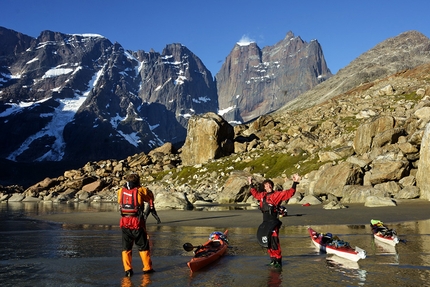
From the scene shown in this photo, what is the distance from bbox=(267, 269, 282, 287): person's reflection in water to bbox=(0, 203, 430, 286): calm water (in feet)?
0.09

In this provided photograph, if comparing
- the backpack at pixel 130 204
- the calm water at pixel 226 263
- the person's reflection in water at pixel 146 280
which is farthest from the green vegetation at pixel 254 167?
the person's reflection in water at pixel 146 280

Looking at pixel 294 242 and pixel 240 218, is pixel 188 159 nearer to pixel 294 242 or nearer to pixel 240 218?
pixel 240 218

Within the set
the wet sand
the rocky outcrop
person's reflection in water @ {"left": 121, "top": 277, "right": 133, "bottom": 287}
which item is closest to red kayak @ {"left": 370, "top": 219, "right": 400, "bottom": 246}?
the wet sand

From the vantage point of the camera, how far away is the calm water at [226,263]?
1207 cm

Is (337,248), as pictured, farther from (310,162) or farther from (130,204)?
(310,162)

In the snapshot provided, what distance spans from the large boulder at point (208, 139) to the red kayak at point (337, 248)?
209 feet

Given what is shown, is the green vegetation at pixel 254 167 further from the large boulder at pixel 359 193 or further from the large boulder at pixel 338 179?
the large boulder at pixel 359 193

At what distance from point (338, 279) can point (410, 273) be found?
84.7 inches

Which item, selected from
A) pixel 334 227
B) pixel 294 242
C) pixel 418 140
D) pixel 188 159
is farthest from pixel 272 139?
pixel 294 242

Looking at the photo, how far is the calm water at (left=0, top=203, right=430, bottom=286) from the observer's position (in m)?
12.1

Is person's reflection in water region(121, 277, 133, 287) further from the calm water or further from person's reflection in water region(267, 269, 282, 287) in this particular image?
person's reflection in water region(267, 269, 282, 287)

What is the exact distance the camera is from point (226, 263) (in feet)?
48.2

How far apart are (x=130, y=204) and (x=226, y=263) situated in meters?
3.98

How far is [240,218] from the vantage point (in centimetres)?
3041
